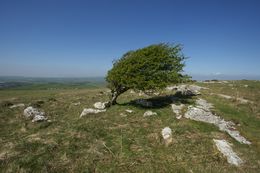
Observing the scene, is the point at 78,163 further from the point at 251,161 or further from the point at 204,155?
the point at 251,161

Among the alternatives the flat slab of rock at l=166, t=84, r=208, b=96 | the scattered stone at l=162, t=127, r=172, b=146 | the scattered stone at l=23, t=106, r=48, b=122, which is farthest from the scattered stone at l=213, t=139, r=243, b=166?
the scattered stone at l=23, t=106, r=48, b=122

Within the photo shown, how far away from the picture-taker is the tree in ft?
77.0

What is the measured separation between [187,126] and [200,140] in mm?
2776

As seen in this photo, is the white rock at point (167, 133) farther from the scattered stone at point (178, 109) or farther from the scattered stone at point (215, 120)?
the scattered stone at point (215, 120)

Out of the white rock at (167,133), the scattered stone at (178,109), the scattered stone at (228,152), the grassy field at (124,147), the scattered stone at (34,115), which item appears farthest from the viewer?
the scattered stone at (34,115)

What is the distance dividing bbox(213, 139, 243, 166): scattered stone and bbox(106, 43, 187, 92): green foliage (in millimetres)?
10969

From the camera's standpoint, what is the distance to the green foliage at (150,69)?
23.5m

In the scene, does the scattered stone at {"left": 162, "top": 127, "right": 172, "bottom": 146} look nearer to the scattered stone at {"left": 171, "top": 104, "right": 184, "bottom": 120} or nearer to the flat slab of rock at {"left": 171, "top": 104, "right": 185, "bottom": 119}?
the scattered stone at {"left": 171, "top": 104, "right": 184, "bottom": 120}

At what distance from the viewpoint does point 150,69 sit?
23984mm

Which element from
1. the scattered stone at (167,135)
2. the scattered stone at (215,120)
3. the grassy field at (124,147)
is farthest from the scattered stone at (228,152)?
the scattered stone at (167,135)

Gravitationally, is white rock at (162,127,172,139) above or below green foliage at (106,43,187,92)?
below

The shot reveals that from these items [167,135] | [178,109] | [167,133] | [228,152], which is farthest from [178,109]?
[228,152]

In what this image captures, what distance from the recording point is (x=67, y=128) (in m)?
17.2

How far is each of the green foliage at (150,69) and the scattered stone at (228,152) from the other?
36.0 ft
